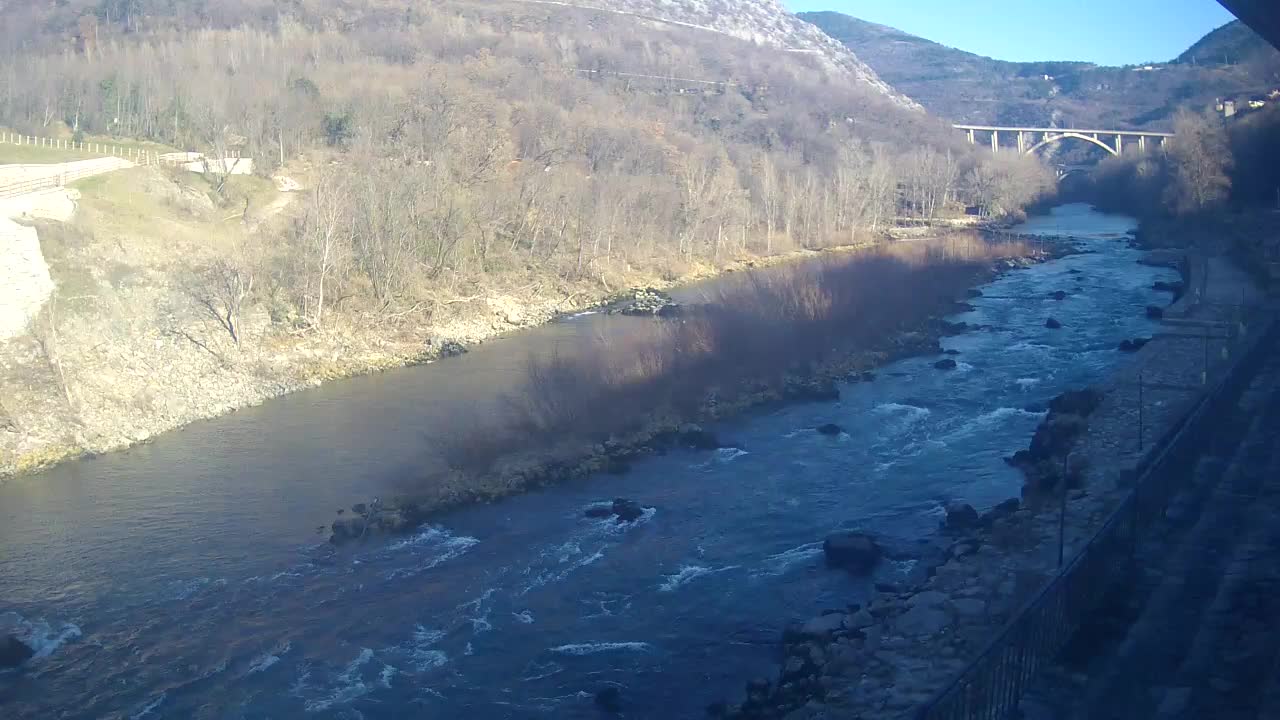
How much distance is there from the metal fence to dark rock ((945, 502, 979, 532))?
5.06ft

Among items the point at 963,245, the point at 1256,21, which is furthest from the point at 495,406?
the point at 963,245

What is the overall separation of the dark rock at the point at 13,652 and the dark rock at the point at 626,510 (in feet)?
17.0

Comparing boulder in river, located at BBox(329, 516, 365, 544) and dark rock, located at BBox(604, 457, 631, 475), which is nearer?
boulder in river, located at BBox(329, 516, 365, 544)

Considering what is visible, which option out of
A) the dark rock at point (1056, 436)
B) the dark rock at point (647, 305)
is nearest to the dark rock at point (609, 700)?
the dark rock at point (1056, 436)

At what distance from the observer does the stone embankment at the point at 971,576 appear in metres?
6.40

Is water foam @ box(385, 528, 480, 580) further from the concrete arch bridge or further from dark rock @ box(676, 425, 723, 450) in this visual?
the concrete arch bridge

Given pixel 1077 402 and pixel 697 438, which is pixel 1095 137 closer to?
pixel 1077 402

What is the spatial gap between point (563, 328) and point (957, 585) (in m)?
14.0

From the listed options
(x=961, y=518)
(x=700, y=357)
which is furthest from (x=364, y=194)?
(x=961, y=518)

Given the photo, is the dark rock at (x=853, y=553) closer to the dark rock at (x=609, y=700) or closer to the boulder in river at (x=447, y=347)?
the dark rock at (x=609, y=700)

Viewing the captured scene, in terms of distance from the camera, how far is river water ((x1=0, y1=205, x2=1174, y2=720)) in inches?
282

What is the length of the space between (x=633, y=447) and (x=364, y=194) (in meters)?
11.9

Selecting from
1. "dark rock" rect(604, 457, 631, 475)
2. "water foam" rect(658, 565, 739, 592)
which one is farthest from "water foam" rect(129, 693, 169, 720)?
"dark rock" rect(604, 457, 631, 475)

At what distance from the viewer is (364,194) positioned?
70.6 ft
